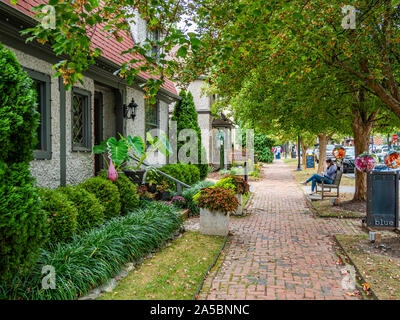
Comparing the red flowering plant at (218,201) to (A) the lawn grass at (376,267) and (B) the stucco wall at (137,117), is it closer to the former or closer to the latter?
(A) the lawn grass at (376,267)

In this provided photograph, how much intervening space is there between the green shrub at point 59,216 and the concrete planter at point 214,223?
119 inches

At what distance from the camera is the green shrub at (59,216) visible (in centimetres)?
473

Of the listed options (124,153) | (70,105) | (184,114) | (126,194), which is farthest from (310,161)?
(70,105)

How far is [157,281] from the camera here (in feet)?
14.6

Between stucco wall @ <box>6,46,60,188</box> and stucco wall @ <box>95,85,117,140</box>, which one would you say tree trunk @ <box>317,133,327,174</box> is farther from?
stucco wall @ <box>6,46,60,188</box>

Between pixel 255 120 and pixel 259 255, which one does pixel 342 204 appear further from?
pixel 259 255


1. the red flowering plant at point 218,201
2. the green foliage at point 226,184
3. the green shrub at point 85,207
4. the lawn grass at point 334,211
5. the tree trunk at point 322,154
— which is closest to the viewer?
the green shrub at point 85,207

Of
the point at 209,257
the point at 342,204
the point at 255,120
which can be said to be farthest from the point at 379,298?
the point at 255,120

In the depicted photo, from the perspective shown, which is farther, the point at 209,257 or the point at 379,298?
the point at 209,257

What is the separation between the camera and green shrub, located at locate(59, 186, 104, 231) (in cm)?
554

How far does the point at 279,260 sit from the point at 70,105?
214 inches

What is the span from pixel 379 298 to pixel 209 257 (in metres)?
2.61

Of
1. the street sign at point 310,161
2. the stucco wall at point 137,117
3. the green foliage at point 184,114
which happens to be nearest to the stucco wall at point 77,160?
the stucco wall at point 137,117

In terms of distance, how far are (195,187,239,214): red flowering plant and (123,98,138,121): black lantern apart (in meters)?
3.90
